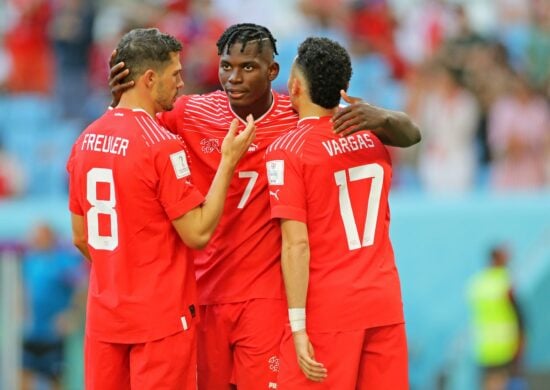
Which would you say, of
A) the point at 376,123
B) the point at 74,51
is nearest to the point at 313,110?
the point at 376,123

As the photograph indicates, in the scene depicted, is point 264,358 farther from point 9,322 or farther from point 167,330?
point 9,322

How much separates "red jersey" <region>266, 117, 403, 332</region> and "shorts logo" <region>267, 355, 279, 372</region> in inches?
13.2

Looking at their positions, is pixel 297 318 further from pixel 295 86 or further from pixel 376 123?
pixel 295 86

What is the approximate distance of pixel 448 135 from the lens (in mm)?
13742

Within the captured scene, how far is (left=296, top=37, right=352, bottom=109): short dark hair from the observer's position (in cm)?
601

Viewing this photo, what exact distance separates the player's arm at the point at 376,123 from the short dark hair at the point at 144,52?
2.96ft

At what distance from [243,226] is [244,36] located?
981 mm

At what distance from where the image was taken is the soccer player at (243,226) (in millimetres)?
6242

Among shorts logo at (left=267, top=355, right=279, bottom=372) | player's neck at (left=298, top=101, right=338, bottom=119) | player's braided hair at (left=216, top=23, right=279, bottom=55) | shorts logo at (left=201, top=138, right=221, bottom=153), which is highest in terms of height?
player's braided hair at (left=216, top=23, right=279, bottom=55)

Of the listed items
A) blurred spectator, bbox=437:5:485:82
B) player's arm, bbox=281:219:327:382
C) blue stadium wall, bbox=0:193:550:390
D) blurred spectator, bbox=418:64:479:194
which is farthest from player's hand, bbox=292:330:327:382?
blurred spectator, bbox=437:5:485:82

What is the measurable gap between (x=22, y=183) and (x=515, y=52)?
20.6ft

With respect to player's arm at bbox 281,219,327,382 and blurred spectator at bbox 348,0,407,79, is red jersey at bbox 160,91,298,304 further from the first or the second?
blurred spectator at bbox 348,0,407,79

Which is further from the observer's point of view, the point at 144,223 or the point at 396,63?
the point at 396,63

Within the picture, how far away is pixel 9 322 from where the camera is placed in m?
12.7
